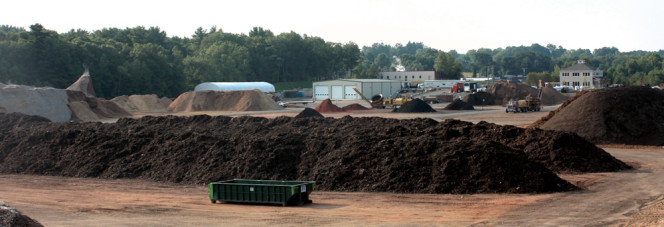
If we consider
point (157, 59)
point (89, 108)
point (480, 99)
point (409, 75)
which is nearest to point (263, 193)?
point (89, 108)

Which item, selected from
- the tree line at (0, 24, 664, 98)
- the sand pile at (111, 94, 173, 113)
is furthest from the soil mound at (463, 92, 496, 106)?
the tree line at (0, 24, 664, 98)

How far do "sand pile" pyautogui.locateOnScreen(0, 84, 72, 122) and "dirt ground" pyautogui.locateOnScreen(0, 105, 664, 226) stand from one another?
38.9 metres

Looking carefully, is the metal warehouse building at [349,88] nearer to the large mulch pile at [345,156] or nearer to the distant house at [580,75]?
the distant house at [580,75]

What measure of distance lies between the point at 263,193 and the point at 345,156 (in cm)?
465

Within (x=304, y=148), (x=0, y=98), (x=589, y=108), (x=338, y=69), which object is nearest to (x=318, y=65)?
(x=338, y=69)

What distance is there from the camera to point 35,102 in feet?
196

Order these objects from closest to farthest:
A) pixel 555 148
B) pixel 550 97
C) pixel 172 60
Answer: pixel 555 148
pixel 550 97
pixel 172 60

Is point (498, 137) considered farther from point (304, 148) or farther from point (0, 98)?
point (0, 98)

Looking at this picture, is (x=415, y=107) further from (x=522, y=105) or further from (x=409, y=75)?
(x=409, y=75)

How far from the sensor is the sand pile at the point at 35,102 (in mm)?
58656

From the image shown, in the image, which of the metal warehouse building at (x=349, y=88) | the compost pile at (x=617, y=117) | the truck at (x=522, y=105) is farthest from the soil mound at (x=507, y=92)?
the compost pile at (x=617, y=117)

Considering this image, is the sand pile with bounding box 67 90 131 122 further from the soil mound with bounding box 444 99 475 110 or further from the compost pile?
the compost pile

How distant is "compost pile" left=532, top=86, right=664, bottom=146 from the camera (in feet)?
109

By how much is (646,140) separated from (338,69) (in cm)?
14166
